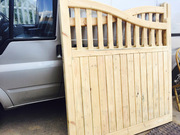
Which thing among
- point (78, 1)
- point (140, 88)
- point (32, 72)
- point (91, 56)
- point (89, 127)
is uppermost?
point (78, 1)

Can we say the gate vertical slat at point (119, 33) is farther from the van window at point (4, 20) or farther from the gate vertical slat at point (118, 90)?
the van window at point (4, 20)

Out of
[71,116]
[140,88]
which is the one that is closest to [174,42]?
[140,88]

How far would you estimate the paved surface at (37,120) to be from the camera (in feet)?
6.72

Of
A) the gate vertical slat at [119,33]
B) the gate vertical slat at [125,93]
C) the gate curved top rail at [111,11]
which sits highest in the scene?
the gate curved top rail at [111,11]

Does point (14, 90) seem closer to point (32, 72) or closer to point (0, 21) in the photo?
point (32, 72)

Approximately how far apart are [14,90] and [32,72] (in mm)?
306

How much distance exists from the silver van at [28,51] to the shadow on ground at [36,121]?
412mm

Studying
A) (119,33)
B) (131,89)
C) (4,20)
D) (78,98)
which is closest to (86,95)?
(78,98)

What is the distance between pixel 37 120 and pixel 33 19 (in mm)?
1480

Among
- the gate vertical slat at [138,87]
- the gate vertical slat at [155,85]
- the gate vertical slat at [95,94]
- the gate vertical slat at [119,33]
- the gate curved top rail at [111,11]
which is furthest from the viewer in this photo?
the gate vertical slat at [155,85]

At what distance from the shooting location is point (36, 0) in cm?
186

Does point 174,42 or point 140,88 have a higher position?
point 174,42

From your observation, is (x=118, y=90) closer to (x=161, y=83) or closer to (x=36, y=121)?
(x=161, y=83)

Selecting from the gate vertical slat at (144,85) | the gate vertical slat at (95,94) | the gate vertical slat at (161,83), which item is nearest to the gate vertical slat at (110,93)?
the gate vertical slat at (95,94)
